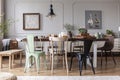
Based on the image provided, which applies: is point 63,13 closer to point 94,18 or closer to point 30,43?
point 94,18

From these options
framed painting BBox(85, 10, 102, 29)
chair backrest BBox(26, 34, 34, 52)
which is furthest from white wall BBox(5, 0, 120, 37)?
chair backrest BBox(26, 34, 34, 52)

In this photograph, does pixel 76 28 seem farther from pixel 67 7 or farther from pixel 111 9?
pixel 111 9

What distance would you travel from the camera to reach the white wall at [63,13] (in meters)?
9.40

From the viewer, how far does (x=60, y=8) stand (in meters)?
9.46

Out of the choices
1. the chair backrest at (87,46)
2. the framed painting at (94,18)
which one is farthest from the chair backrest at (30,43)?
the framed painting at (94,18)

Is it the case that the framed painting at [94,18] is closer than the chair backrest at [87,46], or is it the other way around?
the chair backrest at [87,46]

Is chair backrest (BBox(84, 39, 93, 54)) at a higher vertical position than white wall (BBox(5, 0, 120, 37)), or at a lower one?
lower

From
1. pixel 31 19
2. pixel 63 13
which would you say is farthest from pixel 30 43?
pixel 63 13

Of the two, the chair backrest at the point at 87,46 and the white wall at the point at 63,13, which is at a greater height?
the white wall at the point at 63,13

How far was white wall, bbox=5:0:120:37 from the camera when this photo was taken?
9.40 metres

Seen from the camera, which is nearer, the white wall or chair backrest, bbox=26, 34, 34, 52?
chair backrest, bbox=26, 34, 34, 52

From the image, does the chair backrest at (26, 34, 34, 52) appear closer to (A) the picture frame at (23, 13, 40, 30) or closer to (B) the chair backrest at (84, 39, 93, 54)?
(B) the chair backrest at (84, 39, 93, 54)

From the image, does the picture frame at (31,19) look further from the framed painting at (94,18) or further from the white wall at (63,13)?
the framed painting at (94,18)

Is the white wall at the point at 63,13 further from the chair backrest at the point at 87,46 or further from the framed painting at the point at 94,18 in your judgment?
the chair backrest at the point at 87,46
